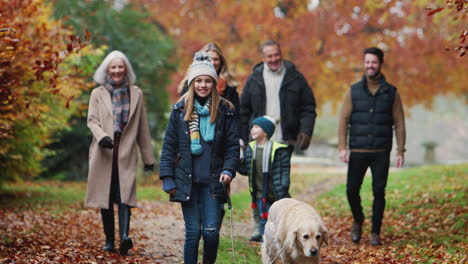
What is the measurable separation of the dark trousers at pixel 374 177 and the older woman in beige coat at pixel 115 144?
2610 mm

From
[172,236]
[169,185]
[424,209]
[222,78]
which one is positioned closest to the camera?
[169,185]

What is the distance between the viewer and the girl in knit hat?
476cm

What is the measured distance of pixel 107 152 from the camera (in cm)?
635

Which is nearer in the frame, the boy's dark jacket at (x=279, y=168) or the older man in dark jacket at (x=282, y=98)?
the boy's dark jacket at (x=279, y=168)

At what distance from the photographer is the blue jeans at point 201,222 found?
15.5ft

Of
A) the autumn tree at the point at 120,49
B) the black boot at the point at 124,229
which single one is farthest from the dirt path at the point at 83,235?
the autumn tree at the point at 120,49

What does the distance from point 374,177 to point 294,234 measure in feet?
9.89

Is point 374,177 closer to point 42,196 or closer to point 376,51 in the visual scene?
point 376,51

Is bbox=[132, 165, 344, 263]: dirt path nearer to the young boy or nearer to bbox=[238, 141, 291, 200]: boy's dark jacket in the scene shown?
the young boy

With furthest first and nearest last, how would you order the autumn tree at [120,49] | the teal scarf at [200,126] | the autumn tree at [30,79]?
the autumn tree at [120,49]
the autumn tree at [30,79]
the teal scarf at [200,126]

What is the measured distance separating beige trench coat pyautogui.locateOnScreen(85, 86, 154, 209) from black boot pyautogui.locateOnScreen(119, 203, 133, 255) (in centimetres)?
10

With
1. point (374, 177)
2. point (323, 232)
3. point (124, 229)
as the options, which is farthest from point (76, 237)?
point (323, 232)

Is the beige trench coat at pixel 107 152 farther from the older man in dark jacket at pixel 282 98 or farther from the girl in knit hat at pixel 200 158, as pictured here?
the girl in knit hat at pixel 200 158

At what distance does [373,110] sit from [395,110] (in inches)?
11.7
